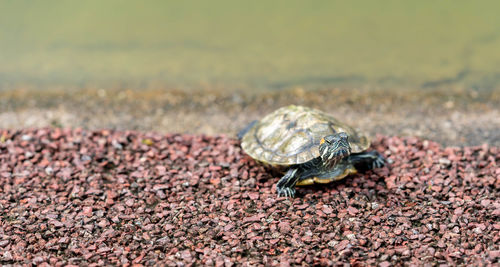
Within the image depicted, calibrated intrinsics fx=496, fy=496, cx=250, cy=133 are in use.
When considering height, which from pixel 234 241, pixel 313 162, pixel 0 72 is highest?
pixel 0 72

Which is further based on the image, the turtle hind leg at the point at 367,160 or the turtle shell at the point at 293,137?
the turtle hind leg at the point at 367,160

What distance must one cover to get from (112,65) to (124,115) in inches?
70.9

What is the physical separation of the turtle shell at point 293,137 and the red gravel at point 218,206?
282 mm

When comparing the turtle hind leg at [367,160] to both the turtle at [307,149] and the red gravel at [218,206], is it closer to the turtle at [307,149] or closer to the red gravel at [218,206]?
the turtle at [307,149]

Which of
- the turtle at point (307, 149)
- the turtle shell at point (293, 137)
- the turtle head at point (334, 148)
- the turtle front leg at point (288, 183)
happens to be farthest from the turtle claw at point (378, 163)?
the turtle front leg at point (288, 183)

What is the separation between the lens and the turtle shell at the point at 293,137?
5.31 meters

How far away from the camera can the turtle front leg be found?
5.19 metres

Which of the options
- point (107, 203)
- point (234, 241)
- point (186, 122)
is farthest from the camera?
point (186, 122)

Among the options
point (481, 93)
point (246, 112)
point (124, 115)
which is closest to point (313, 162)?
point (246, 112)

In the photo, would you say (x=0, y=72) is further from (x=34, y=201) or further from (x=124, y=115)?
(x=34, y=201)

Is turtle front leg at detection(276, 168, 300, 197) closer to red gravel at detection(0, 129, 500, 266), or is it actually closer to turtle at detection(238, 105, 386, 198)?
turtle at detection(238, 105, 386, 198)

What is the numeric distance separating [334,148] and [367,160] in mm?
735

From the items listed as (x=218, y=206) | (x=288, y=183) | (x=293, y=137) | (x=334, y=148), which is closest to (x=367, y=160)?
(x=334, y=148)

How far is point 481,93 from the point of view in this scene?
822 cm
